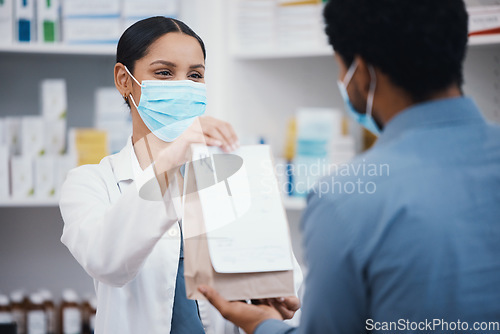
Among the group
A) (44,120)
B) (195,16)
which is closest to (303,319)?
(44,120)

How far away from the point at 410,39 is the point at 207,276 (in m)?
0.52

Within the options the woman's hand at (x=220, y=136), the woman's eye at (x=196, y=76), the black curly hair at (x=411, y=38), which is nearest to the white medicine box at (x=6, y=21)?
the woman's eye at (x=196, y=76)

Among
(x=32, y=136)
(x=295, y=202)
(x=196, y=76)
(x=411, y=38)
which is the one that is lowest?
(x=295, y=202)

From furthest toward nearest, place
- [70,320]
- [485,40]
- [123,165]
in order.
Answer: [70,320] < [485,40] < [123,165]

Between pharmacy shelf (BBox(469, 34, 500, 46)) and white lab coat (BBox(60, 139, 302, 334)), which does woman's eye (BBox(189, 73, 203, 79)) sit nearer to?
white lab coat (BBox(60, 139, 302, 334))

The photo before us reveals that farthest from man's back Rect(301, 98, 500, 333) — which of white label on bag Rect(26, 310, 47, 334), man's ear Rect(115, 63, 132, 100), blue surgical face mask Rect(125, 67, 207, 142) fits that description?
white label on bag Rect(26, 310, 47, 334)

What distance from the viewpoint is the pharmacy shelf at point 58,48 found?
6.89 ft

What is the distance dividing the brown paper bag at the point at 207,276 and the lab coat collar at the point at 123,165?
0.32m

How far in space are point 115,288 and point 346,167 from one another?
0.68m

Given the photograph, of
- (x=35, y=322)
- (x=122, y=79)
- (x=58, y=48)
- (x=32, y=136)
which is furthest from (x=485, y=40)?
(x=35, y=322)

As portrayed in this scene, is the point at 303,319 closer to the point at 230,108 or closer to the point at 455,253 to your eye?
the point at 455,253

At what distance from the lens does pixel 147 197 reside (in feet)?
3.30

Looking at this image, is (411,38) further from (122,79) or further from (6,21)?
(6,21)

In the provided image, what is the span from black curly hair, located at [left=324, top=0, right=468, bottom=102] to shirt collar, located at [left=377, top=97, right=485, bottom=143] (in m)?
0.02
